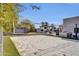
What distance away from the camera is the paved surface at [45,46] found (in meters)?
2.15

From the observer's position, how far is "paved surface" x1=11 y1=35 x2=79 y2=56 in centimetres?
215

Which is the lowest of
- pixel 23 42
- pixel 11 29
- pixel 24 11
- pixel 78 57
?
pixel 78 57

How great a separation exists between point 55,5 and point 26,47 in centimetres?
58

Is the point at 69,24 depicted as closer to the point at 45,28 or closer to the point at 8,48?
the point at 45,28

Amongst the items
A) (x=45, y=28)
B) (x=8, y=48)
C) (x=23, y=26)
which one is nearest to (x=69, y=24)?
(x=45, y=28)

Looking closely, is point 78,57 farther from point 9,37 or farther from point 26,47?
point 9,37

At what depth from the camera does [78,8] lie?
212 centimetres

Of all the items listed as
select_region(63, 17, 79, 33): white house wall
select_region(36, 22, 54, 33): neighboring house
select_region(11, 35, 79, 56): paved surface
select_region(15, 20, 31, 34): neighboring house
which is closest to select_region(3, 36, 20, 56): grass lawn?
select_region(11, 35, 79, 56): paved surface

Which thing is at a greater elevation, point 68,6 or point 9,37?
point 68,6

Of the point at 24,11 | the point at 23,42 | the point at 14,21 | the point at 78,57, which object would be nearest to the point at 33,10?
the point at 24,11

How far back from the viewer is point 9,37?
7.13 feet

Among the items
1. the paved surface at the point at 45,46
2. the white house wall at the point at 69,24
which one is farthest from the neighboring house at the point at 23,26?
the white house wall at the point at 69,24

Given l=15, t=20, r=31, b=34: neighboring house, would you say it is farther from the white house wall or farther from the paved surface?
the white house wall

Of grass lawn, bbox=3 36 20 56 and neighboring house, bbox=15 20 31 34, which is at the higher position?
neighboring house, bbox=15 20 31 34
